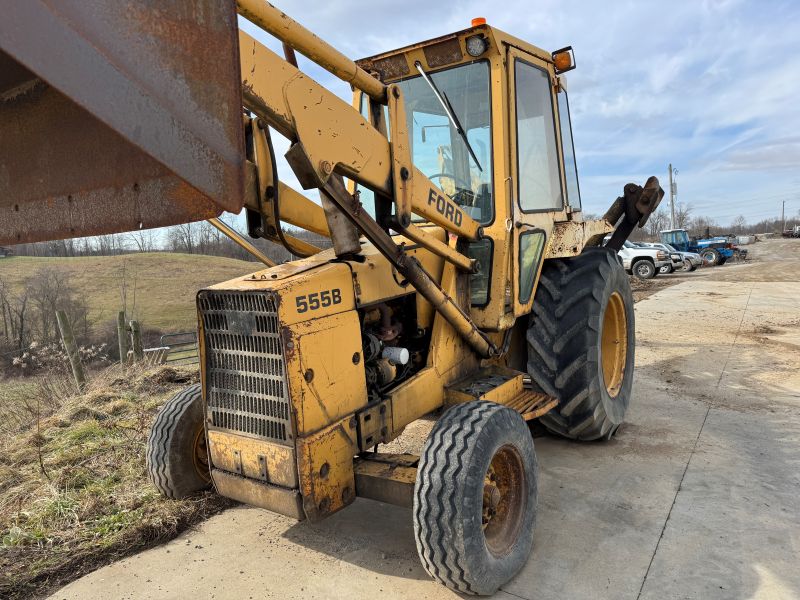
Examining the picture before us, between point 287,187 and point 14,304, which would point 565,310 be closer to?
point 287,187

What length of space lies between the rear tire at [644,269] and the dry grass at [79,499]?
70.4 ft

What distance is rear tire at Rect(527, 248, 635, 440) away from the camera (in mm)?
3947

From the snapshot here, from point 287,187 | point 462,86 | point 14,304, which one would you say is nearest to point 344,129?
point 287,187

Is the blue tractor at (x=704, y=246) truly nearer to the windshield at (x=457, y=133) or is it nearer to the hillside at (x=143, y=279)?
the hillside at (x=143, y=279)

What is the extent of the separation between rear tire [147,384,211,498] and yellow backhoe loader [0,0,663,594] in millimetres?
14

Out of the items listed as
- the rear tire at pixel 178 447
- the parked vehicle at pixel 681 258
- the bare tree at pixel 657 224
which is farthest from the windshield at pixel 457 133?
the bare tree at pixel 657 224

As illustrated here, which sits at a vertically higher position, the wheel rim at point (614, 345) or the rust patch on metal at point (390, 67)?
the rust patch on metal at point (390, 67)

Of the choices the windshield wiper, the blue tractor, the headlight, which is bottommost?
the blue tractor

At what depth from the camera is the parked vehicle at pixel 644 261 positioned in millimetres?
23328

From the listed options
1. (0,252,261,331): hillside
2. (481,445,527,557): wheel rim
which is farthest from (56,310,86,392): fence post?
(0,252,261,331): hillside

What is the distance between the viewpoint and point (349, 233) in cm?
279

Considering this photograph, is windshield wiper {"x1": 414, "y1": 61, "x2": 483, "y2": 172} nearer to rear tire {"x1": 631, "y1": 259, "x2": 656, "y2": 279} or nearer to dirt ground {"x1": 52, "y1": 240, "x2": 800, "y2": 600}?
dirt ground {"x1": 52, "y1": 240, "x2": 800, "y2": 600}

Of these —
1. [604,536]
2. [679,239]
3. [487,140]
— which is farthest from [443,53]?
[679,239]

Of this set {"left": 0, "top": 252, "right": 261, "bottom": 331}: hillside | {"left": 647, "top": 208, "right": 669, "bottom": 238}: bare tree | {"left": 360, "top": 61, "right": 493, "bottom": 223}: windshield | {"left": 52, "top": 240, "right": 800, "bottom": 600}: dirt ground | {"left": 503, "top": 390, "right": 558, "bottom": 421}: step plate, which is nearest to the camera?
{"left": 52, "top": 240, "right": 800, "bottom": 600}: dirt ground
